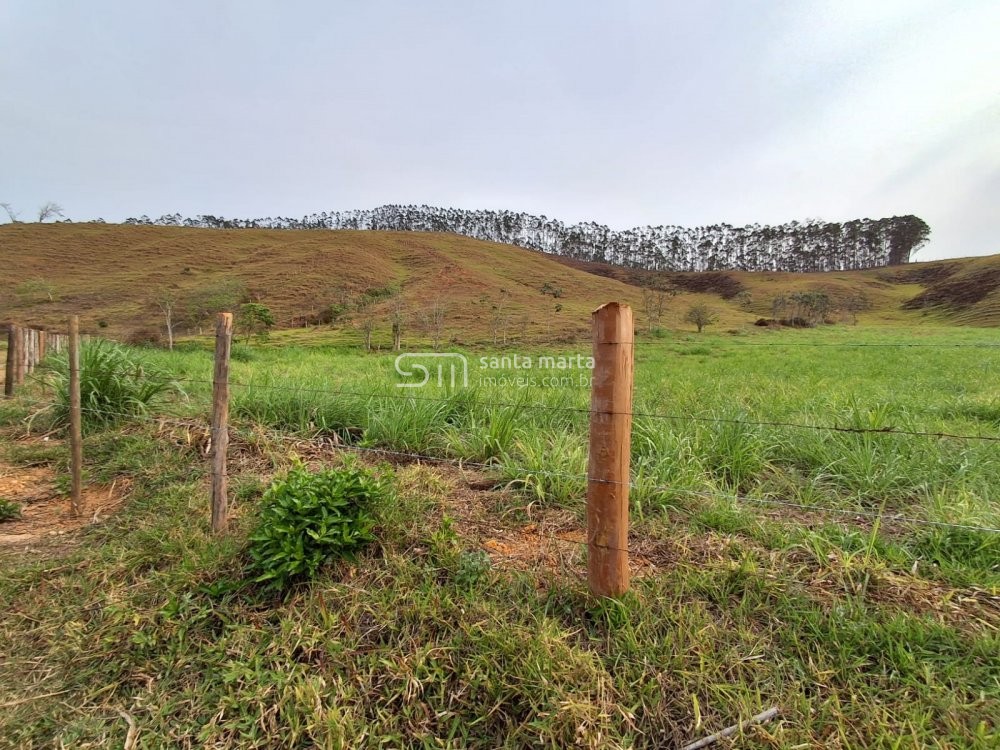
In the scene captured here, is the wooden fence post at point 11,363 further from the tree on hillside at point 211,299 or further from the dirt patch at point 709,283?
the dirt patch at point 709,283

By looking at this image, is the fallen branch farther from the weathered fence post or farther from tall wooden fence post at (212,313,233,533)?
the weathered fence post

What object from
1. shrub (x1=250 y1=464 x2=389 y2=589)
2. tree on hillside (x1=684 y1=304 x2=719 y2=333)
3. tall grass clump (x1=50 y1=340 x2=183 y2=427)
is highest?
tree on hillside (x1=684 y1=304 x2=719 y2=333)

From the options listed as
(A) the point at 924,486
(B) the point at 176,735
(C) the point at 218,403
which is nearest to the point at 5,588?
(C) the point at 218,403

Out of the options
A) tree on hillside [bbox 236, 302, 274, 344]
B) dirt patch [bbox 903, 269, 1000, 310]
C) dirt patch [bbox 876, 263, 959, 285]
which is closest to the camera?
tree on hillside [bbox 236, 302, 274, 344]

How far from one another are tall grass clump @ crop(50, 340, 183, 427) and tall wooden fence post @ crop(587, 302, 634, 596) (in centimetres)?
418

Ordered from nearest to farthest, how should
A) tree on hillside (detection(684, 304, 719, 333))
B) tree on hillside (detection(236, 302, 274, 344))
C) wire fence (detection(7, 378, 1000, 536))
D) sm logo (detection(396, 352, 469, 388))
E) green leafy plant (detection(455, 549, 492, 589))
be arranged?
green leafy plant (detection(455, 549, 492, 589)) → wire fence (detection(7, 378, 1000, 536)) → sm logo (detection(396, 352, 469, 388)) → tree on hillside (detection(236, 302, 274, 344)) → tree on hillside (detection(684, 304, 719, 333))

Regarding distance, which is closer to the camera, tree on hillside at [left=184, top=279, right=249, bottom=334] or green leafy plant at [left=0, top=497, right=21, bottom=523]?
green leafy plant at [left=0, top=497, right=21, bottom=523]

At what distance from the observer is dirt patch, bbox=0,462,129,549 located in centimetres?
273

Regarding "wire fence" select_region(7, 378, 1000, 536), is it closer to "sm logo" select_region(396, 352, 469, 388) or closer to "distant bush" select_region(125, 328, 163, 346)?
"sm logo" select_region(396, 352, 469, 388)

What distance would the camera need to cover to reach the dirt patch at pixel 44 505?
273cm

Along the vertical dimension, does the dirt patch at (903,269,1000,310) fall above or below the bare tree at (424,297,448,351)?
above

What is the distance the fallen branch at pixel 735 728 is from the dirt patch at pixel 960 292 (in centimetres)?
6439

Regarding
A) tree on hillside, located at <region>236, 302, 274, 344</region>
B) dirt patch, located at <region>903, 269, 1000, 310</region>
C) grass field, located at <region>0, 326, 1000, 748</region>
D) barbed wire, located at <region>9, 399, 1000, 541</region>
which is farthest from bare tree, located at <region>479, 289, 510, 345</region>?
dirt patch, located at <region>903, 269, 1000, 310</region>

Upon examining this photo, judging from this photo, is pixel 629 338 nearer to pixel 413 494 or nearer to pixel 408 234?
pixel 413 494
